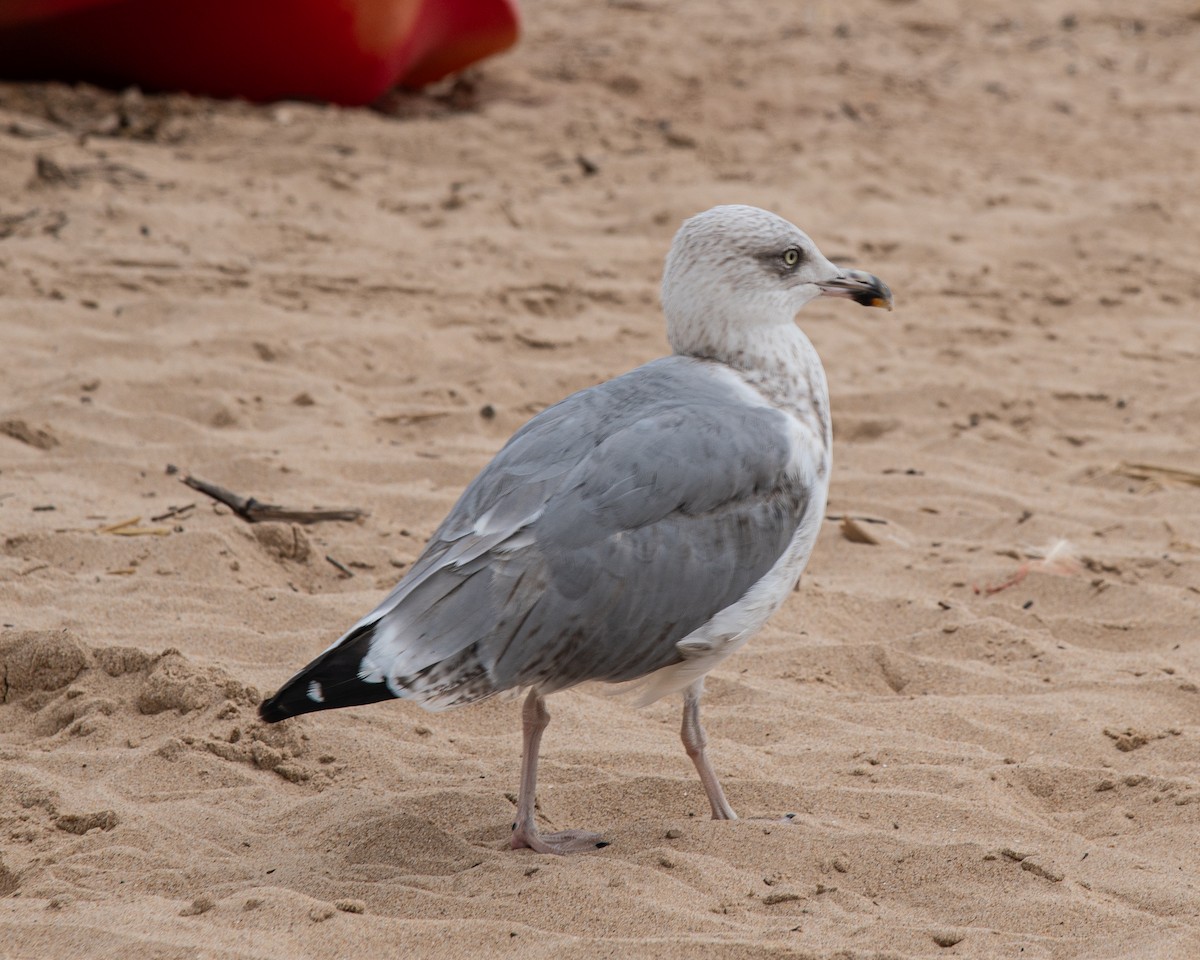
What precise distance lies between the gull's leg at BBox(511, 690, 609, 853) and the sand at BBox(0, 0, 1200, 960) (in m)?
0.10

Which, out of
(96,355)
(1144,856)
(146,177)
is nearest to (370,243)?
(146,177)

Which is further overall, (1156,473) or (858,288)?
(1156,473)

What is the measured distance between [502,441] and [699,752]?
235 cm

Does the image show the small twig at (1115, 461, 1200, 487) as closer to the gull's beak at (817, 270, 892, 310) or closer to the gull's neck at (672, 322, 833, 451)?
the gull's beak at (817, 270, 892, 310)

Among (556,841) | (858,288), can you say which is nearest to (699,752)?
(556,841)

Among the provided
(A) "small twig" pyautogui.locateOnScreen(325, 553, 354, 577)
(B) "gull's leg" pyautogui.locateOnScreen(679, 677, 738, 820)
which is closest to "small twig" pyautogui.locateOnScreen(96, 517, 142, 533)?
(A) "small twig" pyautogui.locateOnScreen(325, 553, 354, 577)

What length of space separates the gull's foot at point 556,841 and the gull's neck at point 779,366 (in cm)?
103

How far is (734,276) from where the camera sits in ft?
11.8

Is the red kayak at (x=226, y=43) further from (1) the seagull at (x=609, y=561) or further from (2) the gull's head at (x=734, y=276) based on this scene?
(1) the seagull at (x=609, y=561)

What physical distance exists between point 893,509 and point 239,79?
5.14 metres

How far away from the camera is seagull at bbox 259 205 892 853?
120 inches

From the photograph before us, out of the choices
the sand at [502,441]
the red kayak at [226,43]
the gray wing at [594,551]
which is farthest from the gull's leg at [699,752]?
A: the red kayak at [226,43]

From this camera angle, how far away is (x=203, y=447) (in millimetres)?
5125

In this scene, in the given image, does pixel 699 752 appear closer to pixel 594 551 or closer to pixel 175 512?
pixel 594 551
